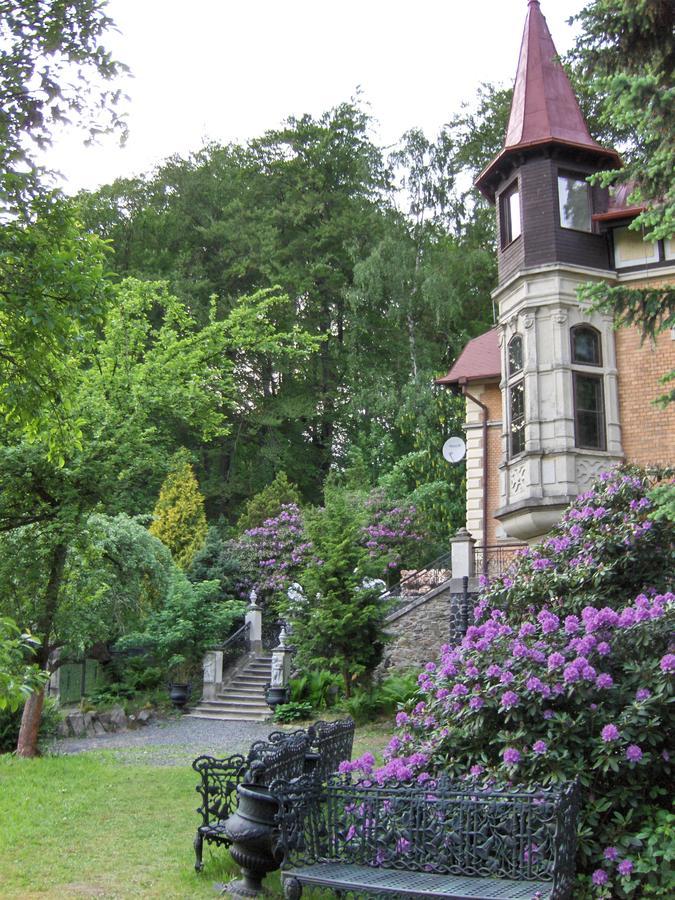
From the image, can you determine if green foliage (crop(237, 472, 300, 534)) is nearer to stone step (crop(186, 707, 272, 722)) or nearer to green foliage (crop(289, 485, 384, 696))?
stone step (crop(186, 707, 272, 722))

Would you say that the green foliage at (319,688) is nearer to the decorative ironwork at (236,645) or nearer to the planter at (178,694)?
the planter at (178,694)

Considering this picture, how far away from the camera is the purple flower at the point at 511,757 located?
6195mm

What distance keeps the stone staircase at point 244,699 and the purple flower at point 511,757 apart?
13064 millimetres

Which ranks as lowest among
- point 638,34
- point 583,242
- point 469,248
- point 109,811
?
point 109,811

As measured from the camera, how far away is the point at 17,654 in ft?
16.7

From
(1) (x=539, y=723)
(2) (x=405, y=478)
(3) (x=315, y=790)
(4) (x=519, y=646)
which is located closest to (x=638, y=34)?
(4) (x=519, y=646)

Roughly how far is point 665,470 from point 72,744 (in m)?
12.1

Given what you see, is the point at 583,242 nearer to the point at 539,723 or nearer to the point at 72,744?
the point at 539,723

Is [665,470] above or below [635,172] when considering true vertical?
below

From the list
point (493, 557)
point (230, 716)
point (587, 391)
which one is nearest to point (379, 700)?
point (493, 557)

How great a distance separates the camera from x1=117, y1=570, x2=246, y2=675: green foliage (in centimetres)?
2123

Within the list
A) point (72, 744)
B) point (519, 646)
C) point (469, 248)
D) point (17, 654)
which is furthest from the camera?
point (469, 248)

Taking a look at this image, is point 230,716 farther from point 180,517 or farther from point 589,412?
point 589,412

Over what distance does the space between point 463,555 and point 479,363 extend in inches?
207
